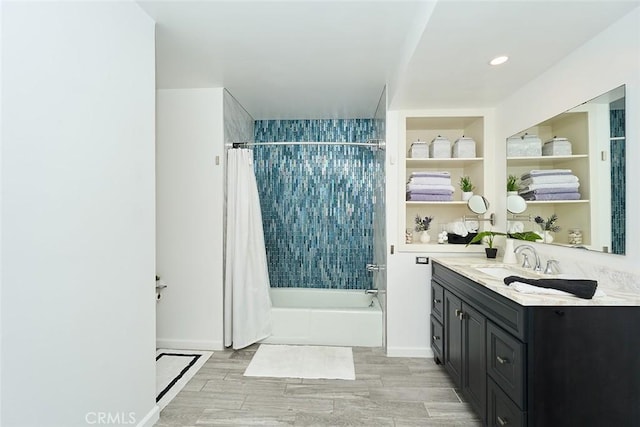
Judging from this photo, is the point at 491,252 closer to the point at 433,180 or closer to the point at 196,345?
the point at 433,180

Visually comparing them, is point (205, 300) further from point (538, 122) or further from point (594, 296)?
point (538, 122)

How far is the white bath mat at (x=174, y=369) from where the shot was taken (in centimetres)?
229

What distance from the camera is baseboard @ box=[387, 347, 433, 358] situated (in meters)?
2.88

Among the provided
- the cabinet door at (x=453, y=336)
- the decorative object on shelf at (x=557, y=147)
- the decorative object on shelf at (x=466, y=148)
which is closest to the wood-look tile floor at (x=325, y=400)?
the cabinet door at (x=453, y=336)

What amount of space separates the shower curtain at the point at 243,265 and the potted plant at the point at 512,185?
7.30 feet

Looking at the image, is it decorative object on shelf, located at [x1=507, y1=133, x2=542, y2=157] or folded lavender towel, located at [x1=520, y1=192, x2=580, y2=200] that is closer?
folded lavender towel, located at [x1=520, y1=192, x2=580, y2=200]

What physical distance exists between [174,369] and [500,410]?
234 centimetres

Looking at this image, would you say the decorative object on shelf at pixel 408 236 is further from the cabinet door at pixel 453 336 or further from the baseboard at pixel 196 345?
the baseboard at pixel 196 345

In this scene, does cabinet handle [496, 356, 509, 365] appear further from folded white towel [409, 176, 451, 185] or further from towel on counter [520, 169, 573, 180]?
folded white towel [409, 176, 451, 185]

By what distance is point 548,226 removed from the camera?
2141 mm

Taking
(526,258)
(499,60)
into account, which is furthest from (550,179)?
(499,60)

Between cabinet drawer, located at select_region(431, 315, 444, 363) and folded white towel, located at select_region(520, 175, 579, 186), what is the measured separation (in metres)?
1.26

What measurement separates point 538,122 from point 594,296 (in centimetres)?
128

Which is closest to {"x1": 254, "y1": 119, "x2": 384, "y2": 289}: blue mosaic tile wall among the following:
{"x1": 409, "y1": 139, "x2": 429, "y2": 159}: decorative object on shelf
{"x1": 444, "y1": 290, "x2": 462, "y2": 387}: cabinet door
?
{"x1": 409, "y1": 139, "x2": 429, "y2": 159}: decorative object on shelf
